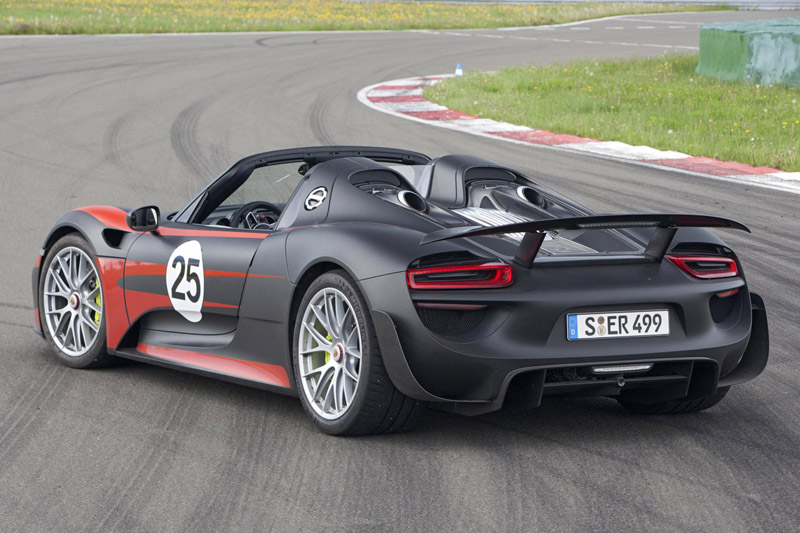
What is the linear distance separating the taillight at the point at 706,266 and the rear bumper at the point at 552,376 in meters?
0.22

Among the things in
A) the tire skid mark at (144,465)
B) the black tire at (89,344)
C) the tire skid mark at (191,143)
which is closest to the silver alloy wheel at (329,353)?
the tire skid mark at (144,465)

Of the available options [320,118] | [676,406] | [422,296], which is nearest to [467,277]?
[422,296]

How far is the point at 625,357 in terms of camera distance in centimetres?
428

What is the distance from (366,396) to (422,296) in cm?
48

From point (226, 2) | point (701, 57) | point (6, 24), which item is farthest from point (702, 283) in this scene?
point (226, 2)

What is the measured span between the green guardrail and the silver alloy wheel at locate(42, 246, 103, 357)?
1454 cm

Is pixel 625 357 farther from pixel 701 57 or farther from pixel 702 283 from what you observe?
pixel 701 57

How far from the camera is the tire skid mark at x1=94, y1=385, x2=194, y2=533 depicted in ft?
12.4

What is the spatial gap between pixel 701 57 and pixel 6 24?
2113cm

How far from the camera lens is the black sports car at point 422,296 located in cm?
420

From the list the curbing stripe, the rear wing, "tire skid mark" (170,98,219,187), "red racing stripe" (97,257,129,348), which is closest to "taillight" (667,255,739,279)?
the rear wing

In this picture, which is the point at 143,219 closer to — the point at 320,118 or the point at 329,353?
the point at 329,353

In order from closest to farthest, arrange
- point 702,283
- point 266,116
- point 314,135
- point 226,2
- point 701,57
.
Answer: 1. point 702,283
2. point 314,135
3. point 266,116
4. point 701,57
5. point 226,2

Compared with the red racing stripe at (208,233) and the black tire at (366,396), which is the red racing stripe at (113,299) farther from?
the black tire at (366,396)
